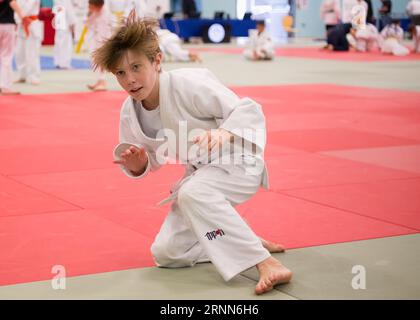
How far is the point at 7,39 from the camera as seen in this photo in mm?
10641

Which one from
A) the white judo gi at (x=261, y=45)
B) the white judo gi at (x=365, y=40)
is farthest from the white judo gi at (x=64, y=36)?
the white judo gi at (x=365, y=40)

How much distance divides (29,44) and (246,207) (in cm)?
818

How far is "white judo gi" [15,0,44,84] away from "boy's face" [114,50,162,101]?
8.47 metres

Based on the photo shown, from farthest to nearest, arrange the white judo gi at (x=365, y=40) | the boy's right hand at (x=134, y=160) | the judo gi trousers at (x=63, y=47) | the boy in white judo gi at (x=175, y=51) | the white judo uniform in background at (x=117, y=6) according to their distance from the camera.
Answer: the white judo gi at (x=365, y=40)
the boy in white judo gi at (x=175, y=51)
the judo gi trousers at (x=63, y=47)
the white judo uniform in background at (x=117, y=6)
the boy's right hand at (x=134, y=160)

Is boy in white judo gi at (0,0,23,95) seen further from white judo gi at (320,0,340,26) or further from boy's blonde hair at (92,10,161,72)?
white judo gi at (320,0,340,26)

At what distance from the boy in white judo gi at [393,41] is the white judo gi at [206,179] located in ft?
54.3

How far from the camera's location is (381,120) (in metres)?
8.43

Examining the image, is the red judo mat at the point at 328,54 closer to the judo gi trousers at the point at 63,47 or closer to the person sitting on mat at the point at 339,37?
the person sitting on mat at the point at 339,37

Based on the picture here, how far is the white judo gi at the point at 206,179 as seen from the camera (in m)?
3.28

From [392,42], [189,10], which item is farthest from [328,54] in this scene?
[189,10]

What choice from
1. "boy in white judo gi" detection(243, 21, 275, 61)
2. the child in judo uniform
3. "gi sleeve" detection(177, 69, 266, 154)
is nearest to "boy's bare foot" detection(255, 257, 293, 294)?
"gi sleeve" detection(177, 69, 266, 154)

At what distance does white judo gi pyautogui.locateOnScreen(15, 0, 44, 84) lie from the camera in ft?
37.7
